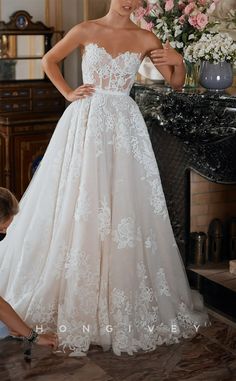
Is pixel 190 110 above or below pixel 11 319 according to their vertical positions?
above

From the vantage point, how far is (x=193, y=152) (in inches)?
152

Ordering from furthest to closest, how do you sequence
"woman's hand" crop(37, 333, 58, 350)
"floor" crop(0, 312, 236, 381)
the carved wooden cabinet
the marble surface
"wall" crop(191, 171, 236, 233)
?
the carved wooden cabinet
"wall" crop(191, 171, 236, 233)
the marble surface
"floor" crop(0, 312, 236, 381)
"woman's hand" crop(37, 333, 58, 350)

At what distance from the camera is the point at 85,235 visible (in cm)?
312

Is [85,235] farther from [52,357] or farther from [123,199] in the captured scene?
[52,357]

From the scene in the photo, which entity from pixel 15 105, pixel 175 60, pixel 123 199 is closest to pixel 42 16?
pixel 15 105

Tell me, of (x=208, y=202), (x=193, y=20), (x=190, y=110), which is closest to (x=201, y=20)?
(x=193, y=20)

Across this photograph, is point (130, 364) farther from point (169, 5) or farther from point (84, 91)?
point (169, 5)

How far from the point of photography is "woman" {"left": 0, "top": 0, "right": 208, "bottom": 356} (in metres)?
3.10

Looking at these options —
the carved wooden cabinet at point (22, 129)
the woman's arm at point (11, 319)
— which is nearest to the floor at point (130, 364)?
the woman's arm at point (11, 319)

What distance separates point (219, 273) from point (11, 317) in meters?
1.68

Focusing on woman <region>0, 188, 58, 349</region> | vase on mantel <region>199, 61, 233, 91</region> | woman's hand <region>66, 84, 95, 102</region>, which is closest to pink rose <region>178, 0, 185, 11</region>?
vase on mantel <region>199, 61, 233, 91</region>

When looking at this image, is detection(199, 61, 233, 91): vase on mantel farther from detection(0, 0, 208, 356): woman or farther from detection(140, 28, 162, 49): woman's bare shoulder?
detection(140, 28, 162, 49): woman's bare shoulder

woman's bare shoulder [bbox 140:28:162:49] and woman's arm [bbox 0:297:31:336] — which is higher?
woman's bare shoulder [bbox 140:28:162:49]

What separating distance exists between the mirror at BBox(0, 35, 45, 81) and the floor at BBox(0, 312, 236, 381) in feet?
9.34
